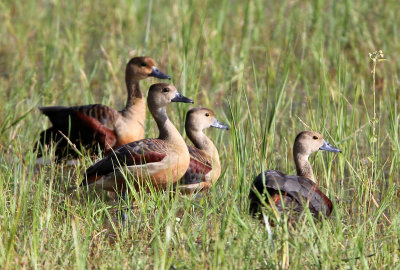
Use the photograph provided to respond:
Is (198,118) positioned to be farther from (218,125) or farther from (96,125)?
(96,125)

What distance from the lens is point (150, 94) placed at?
560 cm

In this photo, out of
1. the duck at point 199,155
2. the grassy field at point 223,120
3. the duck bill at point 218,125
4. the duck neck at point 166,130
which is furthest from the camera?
the duck bill at point 218,125

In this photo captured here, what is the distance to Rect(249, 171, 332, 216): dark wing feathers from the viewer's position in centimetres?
419

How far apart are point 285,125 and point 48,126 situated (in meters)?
2.19

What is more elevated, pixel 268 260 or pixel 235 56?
pixel 235 56

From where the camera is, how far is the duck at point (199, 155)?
5.37 meters

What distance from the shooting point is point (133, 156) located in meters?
5.08

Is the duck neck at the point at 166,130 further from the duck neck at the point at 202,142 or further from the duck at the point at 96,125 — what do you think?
A: the duck at the point at 96,125

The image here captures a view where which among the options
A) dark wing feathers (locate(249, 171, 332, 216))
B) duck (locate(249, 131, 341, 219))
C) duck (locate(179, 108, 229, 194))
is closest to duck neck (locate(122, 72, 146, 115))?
duck (locate(179, 108, 229, 194))

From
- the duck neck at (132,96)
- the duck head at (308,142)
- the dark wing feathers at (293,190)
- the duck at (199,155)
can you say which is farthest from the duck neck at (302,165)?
the duck neck at (132,96)

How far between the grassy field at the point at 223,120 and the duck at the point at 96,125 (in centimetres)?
17

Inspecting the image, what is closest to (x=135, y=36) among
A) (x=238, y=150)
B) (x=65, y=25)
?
(x=65, y=25)

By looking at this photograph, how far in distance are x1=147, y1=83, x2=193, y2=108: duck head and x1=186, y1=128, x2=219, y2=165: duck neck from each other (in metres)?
0.31

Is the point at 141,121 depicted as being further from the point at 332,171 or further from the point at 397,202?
the point at 397,202
